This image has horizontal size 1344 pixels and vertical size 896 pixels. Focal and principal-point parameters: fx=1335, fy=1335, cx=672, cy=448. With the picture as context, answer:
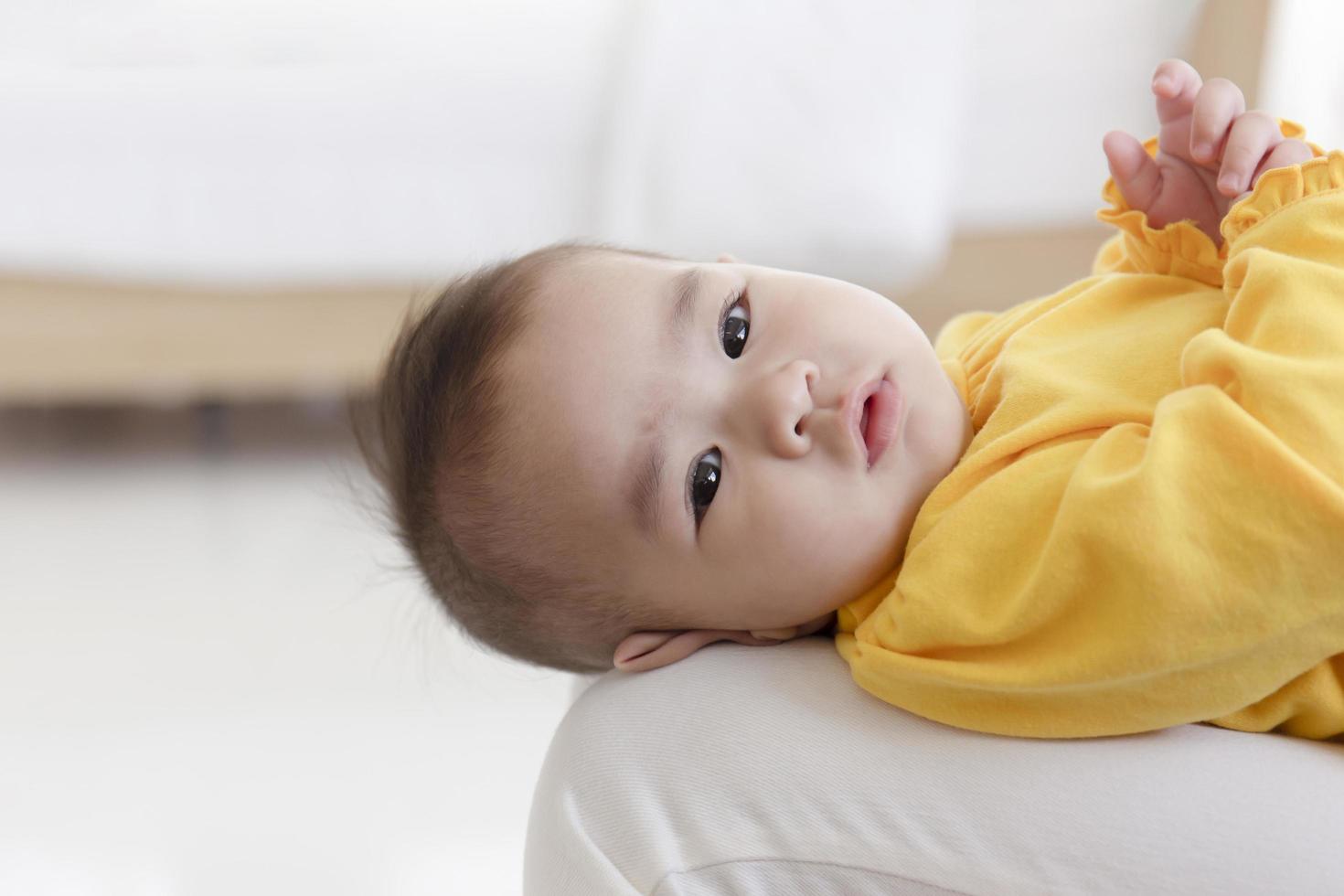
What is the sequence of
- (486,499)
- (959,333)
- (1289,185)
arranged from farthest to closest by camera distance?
1. (959,333)
2. (486,499)
3. (1289,185)

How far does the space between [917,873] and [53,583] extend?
1704mm

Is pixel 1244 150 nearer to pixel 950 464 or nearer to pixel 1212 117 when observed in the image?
pixel 1212 117

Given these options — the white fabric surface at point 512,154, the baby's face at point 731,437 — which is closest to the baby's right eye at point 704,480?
the baby's face at point 731,437

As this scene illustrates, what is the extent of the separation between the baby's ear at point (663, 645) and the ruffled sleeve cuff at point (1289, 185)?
46 centimetres

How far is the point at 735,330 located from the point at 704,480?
12 cm

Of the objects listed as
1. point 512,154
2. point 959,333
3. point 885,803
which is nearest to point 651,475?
point 885,803

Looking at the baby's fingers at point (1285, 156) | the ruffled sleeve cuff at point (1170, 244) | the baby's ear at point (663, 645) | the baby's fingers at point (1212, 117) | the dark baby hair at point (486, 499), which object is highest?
the baby's fingers at point (1212, 117)

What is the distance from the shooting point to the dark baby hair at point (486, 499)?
1.00 metres

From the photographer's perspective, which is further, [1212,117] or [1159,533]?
[1212,117]

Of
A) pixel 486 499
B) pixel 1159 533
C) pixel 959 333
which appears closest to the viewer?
pixel 1159 533

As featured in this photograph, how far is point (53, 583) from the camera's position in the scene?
→ 6.84 ft

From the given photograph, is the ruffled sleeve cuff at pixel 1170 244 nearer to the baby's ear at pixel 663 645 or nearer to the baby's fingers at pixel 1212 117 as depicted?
the baby's fingers at pixel 1212 117

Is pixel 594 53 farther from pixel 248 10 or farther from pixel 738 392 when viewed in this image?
pixel 738 392

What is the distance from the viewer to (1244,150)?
944mm
